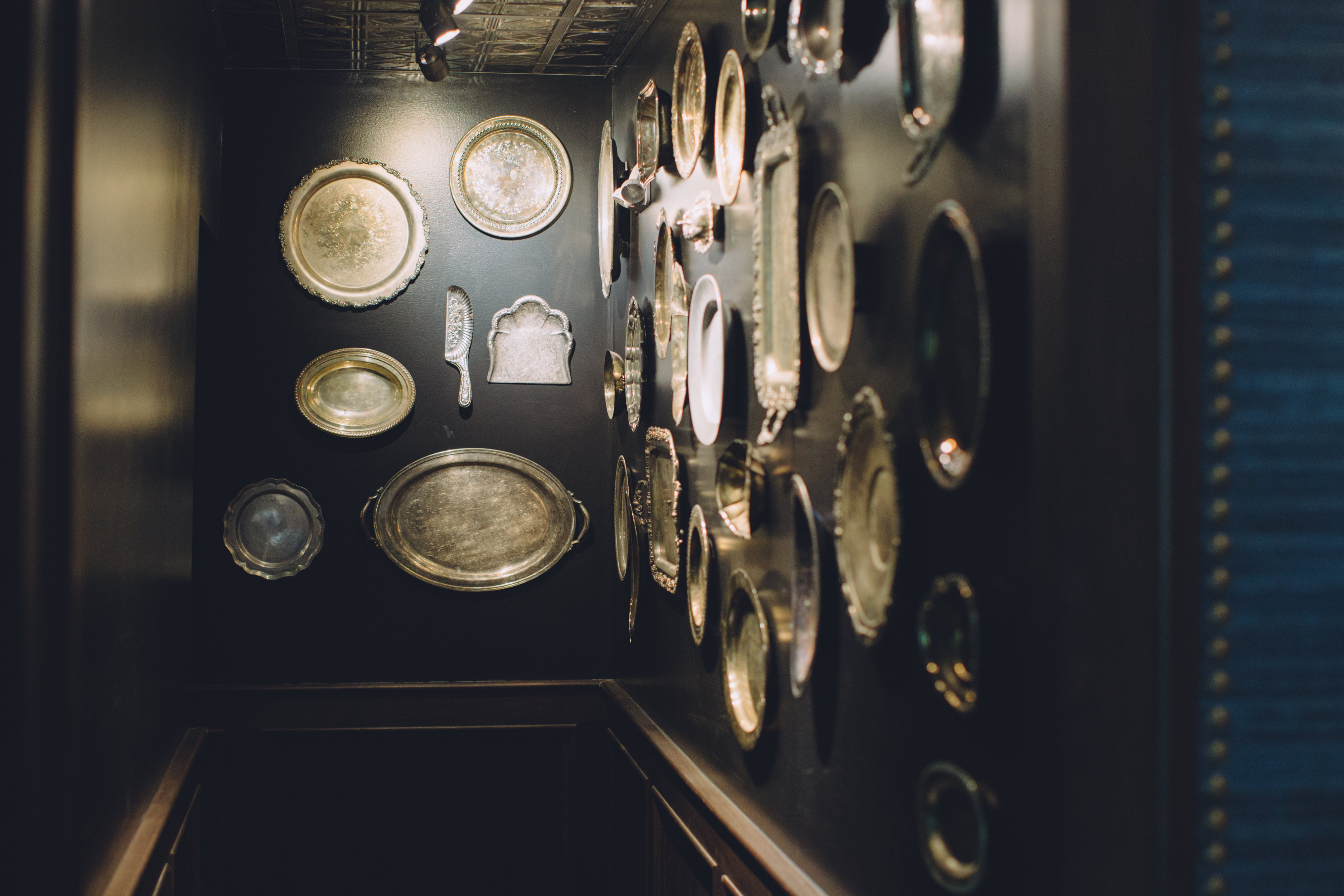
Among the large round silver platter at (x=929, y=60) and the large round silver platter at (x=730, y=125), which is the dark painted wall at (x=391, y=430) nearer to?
the large round silver platter at (x=730, y=125)

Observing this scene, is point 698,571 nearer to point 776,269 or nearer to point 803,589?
point 803,589

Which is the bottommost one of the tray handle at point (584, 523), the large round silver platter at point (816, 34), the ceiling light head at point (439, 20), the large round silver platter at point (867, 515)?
the tray handle at point (584, 523)

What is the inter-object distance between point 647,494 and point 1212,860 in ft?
7.04

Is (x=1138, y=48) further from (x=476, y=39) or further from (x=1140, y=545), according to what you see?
(x=476, y=39)

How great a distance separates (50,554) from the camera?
1.62m

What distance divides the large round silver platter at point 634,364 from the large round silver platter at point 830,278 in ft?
5.01

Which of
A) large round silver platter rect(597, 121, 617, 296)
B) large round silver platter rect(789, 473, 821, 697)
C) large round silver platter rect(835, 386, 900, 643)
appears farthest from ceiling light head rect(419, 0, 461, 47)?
large round silver platter rect(835, 386, 900, 643)

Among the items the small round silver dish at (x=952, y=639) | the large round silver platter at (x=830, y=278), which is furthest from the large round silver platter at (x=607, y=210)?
the small round silver dish at (x=952, y=639)

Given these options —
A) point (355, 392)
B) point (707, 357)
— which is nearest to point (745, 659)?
point (707, 357)

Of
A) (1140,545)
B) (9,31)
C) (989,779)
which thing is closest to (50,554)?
(9,31)

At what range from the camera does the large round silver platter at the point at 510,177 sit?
3938 mm

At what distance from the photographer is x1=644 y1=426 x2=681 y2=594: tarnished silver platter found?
274 cm

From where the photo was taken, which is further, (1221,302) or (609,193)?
(609,193)

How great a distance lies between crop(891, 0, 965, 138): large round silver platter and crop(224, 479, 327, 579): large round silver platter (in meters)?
A: 3.04
